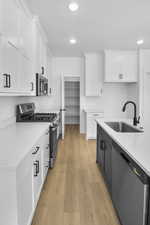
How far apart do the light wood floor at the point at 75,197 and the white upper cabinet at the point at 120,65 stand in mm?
2721

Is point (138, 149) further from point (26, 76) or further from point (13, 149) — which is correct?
point (26, 76)

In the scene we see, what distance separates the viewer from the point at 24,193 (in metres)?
1.47

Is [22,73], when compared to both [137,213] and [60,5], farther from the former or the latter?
[137,213]

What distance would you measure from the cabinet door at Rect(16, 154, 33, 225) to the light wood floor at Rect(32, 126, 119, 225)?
1.40ft

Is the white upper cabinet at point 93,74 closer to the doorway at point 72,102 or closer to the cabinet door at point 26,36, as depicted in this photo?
the doorway at point 72,102

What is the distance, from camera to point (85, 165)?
3457 mm

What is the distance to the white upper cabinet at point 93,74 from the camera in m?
5.73

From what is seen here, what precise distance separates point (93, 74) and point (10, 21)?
4158mm

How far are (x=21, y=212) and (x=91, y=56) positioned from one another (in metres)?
5.14

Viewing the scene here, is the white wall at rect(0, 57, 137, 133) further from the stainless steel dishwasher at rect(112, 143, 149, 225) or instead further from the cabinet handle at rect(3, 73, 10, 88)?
the stainless steel dishwasher at rect(112, 143, 149, 225)

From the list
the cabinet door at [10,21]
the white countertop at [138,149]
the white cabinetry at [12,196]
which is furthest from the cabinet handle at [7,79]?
the white countertop at [138,149]

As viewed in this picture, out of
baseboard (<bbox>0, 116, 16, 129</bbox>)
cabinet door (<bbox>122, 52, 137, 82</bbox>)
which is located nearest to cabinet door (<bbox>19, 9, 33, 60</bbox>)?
baseboard (<bbox>0, 116, 16, 129</bbox>)

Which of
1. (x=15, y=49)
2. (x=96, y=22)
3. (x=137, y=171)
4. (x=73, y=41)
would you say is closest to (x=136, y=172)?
(x=137, y=171)

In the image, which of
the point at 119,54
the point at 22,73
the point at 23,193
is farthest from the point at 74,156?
the point at 119,54
